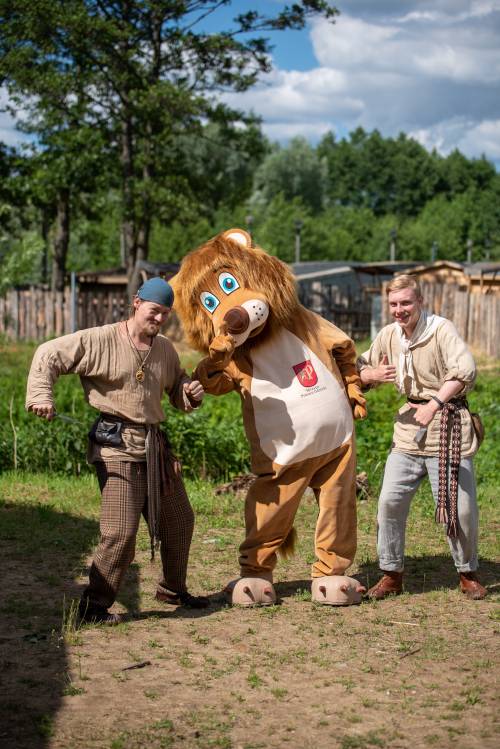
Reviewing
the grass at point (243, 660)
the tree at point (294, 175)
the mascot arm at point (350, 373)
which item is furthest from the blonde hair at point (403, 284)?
the tree at point (294, 175)

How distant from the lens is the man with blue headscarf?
5.11m

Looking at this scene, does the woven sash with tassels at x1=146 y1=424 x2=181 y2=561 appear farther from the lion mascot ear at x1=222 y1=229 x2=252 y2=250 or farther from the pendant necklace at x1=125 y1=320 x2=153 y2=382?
the lion mascot ear at x1=222 y1=229 x2=252 y2=250

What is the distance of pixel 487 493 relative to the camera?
28.3ft

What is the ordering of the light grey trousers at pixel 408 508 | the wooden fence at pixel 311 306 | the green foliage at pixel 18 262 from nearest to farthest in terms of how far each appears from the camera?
the light grey trousers at pixel 408 508
the green foliage at pixel 18 262
the wooden fence at pixel 311 306

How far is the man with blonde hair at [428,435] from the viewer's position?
546 centimetres

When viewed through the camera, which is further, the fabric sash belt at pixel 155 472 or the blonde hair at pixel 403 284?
the blonde hair at pixel 403 284

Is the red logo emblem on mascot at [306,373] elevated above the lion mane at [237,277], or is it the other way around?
the lion mane at [237,277]

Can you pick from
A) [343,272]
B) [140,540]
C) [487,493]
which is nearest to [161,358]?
[140,540]

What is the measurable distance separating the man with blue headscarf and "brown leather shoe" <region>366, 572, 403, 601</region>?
1297 mm

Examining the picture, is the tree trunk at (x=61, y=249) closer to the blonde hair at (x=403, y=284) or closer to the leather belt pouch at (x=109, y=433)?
the blonde hair at (x=403, y=284)

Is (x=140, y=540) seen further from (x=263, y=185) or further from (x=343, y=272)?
(x=263, y=185)

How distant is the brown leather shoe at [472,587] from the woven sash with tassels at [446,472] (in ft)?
1.06

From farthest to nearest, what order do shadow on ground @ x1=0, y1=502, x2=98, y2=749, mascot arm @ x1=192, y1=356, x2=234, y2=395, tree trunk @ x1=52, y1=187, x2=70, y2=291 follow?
tree trunk @ x1=52, y1=187, x2=70, y2=291 < mascot arm @ x1=192, y1=356, x2=234, y2=395 < shadow on ground @ x1=0, y1=502, x2=98, y2=749

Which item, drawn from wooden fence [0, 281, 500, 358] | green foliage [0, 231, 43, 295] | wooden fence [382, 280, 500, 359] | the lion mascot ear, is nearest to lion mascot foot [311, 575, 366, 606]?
A: the lion mascot ear
